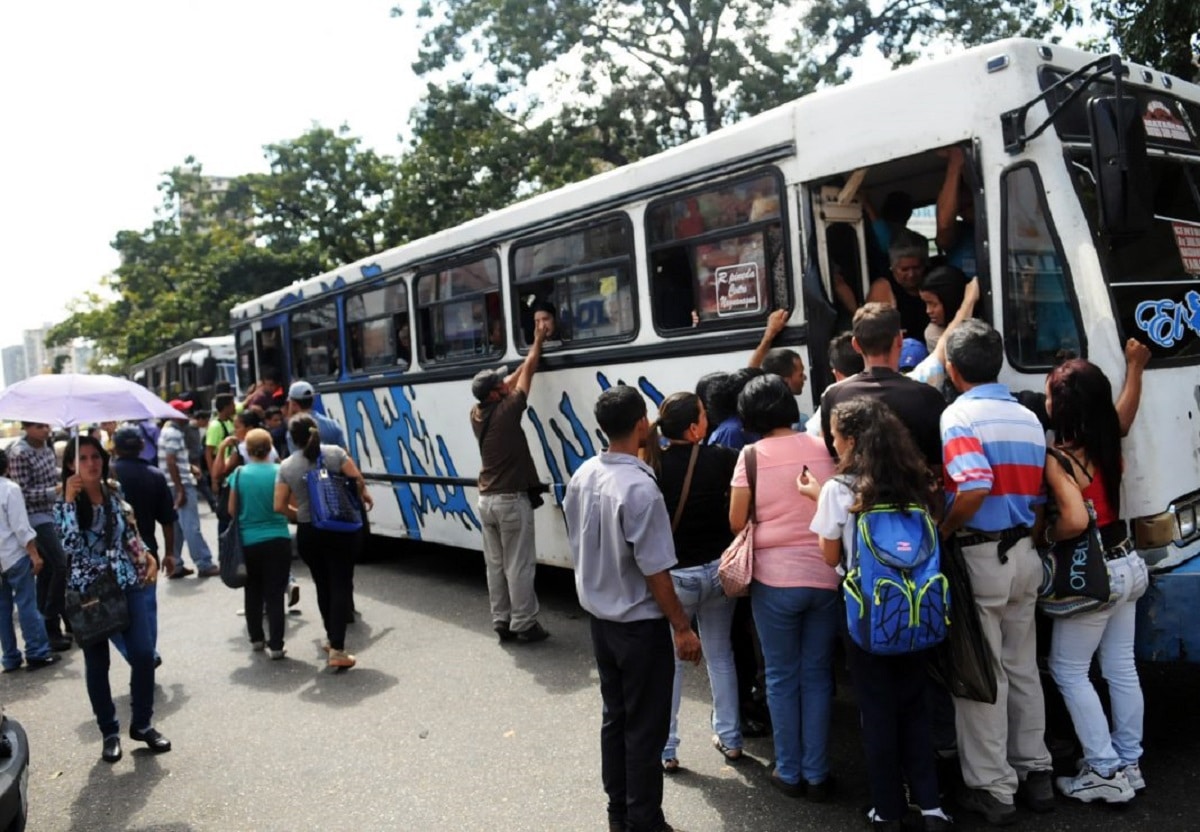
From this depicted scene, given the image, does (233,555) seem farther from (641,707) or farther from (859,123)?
(859,123)

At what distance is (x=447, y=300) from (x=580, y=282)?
192 cm

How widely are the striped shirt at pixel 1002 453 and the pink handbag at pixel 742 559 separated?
0.77 meters

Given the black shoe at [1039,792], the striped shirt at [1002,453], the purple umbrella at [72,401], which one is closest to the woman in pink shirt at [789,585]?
the striped shirt at [1002,453]

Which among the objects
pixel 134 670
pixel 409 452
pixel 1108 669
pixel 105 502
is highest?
pixel 105 502

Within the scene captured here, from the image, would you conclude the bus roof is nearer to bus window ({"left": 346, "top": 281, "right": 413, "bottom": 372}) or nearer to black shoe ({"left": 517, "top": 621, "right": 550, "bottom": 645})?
bus window ({"left": 346, "top": 281, "right": 413, "bottom": 372})

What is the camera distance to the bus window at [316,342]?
10.5 metres

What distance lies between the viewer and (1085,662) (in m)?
4.11

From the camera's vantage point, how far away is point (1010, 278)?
462 centimetres

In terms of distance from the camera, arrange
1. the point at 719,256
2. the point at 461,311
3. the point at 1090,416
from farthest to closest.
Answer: the point at 461,311 < the point at 719,256 < the point at 1090,416

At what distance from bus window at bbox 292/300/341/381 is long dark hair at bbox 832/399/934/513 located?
7573 millimetres

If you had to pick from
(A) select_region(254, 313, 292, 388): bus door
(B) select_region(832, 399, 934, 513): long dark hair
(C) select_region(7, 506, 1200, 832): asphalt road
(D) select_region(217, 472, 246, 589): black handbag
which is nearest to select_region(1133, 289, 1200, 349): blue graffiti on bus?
(B) select_region(832, 399, 934, 513): long dark hair

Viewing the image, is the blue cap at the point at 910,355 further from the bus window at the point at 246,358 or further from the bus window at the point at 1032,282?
the bus window at the point at 246,358

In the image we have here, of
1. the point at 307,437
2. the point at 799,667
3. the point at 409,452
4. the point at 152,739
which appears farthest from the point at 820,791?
the point at 409,452

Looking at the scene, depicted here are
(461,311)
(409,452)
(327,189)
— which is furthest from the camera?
(327,189)
